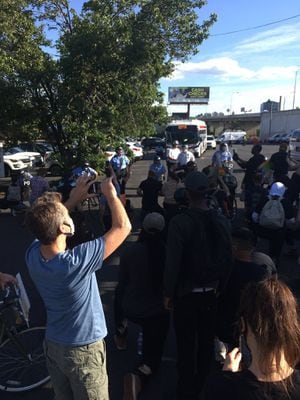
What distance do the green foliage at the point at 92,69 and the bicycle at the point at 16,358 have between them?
11.0 meters

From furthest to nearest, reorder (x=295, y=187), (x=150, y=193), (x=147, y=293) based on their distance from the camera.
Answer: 1. (x=150, y=193)
2. (x=295, y=187)
3. (x=147, y=293)

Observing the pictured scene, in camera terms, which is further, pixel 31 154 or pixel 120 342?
pixel 31 154

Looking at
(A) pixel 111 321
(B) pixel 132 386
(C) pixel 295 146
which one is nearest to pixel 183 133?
(C) pixel 295 146

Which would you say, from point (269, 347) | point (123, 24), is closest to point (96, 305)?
point (269, 347)

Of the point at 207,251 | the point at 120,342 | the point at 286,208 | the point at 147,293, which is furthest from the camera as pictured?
the point at 286,208

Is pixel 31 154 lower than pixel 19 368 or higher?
lower

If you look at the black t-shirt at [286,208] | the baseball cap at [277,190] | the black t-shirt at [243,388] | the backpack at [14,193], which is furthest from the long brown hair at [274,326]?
the backpack at [14,193]

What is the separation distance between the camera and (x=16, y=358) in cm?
387

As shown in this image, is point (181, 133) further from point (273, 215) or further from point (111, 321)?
point (111, 321)

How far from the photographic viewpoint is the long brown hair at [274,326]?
61.9 inches

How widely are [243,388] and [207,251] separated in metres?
1.70

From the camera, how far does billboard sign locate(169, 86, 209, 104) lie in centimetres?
8544

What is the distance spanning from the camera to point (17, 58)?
45.5 ft

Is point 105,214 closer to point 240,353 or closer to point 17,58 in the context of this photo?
point 240,353
